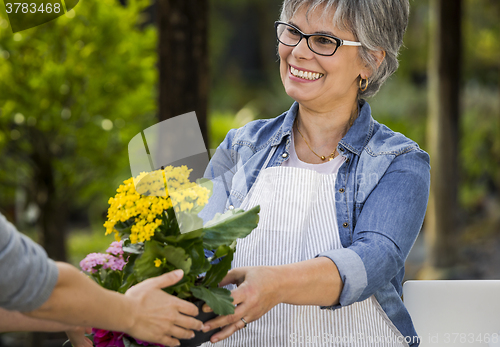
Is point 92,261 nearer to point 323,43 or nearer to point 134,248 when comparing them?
point 134,248

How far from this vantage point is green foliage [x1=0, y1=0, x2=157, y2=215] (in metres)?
3.19

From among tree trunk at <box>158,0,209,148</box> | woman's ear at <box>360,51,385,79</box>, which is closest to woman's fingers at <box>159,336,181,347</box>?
woman's ear at <box>360,51,385,79</box>

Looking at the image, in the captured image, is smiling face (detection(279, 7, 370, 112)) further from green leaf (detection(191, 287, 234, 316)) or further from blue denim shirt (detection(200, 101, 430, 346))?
green leaf (detection(191, 287, 234, 316))

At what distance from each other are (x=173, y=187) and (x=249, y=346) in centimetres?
56

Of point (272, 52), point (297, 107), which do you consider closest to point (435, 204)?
point (297, 107)

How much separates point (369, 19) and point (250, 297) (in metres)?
0.88

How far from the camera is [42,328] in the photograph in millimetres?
1118

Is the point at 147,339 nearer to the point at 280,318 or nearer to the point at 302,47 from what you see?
the point at 280,318

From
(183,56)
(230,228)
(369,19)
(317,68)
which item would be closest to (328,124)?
(317,68)

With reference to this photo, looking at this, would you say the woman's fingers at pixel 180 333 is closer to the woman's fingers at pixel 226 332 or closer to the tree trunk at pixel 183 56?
the woman's fingers at pixel 226 332

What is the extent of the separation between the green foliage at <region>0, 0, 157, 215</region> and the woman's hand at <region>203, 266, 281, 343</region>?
2.48 m

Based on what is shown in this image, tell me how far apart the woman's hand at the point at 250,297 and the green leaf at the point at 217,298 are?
0.07ft

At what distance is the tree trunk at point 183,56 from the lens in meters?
2.73


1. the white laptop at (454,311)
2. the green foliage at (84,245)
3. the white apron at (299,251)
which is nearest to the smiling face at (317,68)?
the white apron at (299,251)
